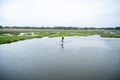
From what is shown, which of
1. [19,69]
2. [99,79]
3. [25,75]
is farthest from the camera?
[19,69]

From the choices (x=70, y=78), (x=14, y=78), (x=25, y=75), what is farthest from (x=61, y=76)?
(x=14, y=78)

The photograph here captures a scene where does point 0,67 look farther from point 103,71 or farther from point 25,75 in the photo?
point 103,71

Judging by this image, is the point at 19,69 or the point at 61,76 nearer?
the point at 61,76

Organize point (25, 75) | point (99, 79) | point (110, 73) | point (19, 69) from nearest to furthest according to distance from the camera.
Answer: point (99, 79), point (25, 75), point (110, 73), point (19, 69)

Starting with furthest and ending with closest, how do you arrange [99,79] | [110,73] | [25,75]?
[110,73] < [25,75] < [99,79]

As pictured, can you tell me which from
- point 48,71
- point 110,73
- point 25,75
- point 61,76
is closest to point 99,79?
point 110,73

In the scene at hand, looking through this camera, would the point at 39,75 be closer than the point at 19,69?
Yes

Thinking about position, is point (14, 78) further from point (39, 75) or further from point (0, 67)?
point (0, 67)

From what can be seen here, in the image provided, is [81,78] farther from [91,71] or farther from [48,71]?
[48,71]
